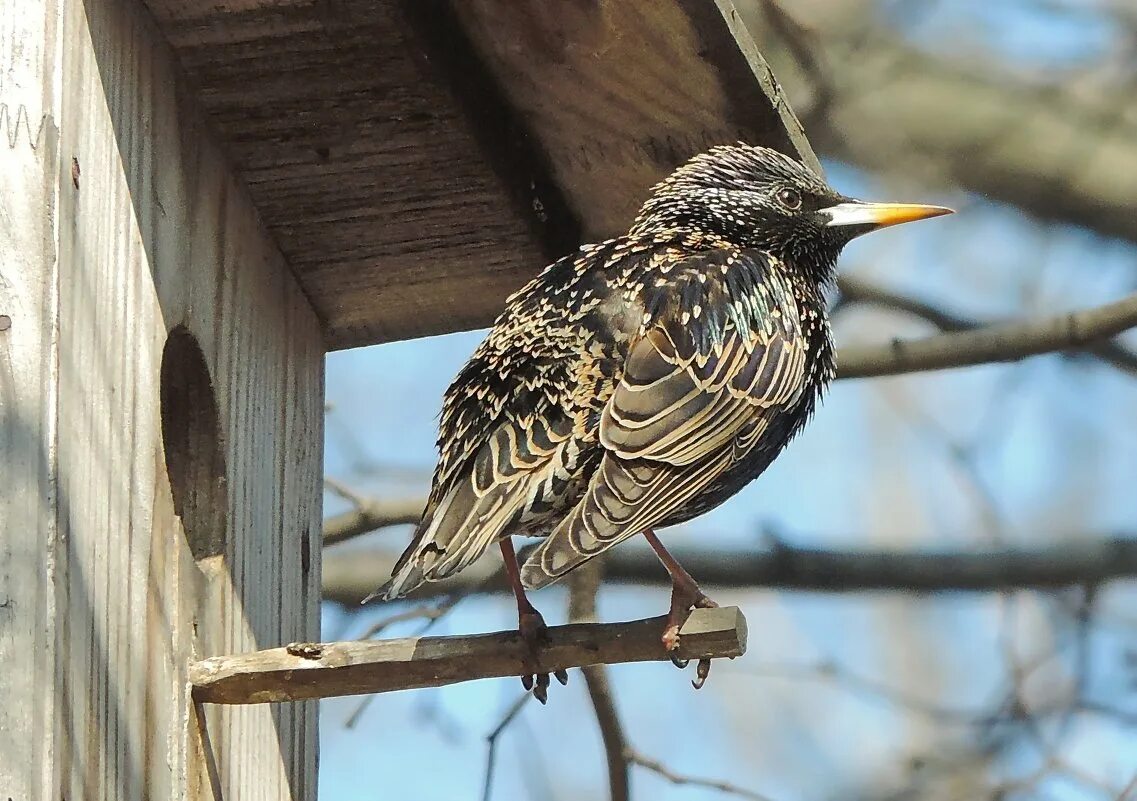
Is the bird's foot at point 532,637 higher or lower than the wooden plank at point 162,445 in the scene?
lower

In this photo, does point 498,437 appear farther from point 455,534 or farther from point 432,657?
point 432,657

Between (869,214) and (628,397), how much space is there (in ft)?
2.75

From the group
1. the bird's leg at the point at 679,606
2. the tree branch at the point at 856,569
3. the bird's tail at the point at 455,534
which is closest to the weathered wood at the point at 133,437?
the bird's tail at the point at 455,534

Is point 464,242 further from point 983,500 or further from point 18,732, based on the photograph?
point 983,500

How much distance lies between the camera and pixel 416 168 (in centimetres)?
315

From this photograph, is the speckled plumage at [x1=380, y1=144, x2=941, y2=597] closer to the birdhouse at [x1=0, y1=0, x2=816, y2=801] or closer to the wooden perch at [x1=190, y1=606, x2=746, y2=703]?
the wooden perch at [x1=190, y1=606, x2=746, y2=703]

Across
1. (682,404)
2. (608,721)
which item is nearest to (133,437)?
(682,404)

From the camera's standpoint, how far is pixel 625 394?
2584 mm

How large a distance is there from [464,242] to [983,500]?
2.51 metres

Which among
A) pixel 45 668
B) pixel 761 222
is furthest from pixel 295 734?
pixel 761 222

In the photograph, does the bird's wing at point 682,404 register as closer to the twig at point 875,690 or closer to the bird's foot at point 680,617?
the bird's foot at point 680,617

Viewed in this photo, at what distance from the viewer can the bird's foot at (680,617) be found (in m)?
2.43

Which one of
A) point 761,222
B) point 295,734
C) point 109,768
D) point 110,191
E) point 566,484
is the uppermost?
point 761,222

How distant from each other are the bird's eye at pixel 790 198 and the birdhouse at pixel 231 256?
0.11 metres
